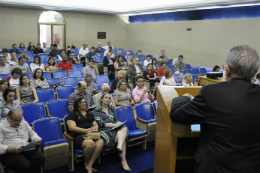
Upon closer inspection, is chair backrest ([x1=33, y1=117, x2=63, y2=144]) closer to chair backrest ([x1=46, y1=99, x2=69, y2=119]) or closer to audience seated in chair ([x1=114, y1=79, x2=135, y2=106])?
chair backrest ([x1=46, y1=99, x2=69, y2=119])

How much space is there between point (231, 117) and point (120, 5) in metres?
12.2

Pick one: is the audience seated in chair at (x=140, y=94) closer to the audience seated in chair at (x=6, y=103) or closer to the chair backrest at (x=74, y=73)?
the audience seated in chair at (x=6, y=103)

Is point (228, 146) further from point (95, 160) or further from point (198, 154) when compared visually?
point (95, 160)

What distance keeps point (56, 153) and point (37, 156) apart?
25 cm

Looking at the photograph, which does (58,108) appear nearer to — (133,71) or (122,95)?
(122,95)

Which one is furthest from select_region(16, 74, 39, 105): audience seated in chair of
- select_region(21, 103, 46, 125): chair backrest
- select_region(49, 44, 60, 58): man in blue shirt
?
select_region(49, 44, 60, 58): man in blue shirt

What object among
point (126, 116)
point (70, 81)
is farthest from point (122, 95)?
point (70, 81)

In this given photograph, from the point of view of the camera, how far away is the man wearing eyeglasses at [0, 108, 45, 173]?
2787mm

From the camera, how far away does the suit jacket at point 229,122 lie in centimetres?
105

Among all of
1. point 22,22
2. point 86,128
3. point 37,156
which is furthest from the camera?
point 22,22

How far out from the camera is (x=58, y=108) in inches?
165

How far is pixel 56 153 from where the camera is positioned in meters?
3.11

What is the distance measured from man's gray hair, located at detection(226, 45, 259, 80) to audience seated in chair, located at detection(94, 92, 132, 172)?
2.58 meters

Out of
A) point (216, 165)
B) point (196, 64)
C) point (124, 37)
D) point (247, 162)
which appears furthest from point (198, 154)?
point (124, 37)
